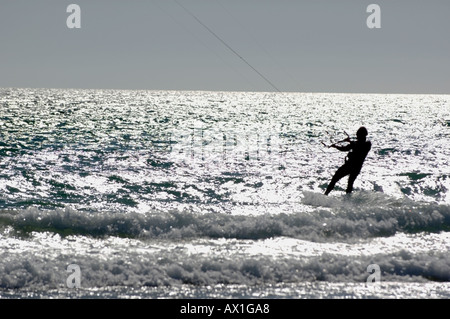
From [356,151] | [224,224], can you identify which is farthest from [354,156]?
[224,224]

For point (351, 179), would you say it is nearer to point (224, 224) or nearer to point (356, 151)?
point (356, 151)

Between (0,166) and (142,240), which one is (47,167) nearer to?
(0,166)

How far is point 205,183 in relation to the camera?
16750 millimetres

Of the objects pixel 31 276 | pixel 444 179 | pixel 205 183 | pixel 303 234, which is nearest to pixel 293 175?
pixel 205 183

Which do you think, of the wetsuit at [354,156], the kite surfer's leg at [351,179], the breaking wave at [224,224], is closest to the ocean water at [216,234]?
the breaking wave at [224,224]

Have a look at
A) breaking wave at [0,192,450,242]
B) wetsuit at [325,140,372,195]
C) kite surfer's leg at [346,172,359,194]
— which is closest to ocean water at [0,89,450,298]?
breaking wave at [0,192,450,242]

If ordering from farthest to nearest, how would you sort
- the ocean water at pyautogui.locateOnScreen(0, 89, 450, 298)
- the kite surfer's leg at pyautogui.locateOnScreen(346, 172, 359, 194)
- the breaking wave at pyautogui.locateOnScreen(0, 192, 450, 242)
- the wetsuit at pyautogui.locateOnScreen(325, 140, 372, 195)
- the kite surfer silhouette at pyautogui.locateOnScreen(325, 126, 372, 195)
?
the kite surfer's leg at pyautogui.locateOnScreen(346, 172, 359, 194), the wetsuit at pyautogui.locateOnScreen(325, 140, 372, 195), the kite surfer silhouette at pyautogui.locateOnScreen(325, 126, 372, 195), the breaking wave at pyautogui.locateOnScreen(0, 192, 450, 242), the ocean water at pyautogui.locateOnScreen(0, 89, 450, 298)

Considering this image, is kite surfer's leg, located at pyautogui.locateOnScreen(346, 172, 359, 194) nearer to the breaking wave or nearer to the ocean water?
the ocean water

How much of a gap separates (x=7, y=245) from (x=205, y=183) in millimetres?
8019

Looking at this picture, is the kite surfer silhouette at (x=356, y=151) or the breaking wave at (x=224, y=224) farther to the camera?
the kite surfer silhouette at (x=356, y=151)

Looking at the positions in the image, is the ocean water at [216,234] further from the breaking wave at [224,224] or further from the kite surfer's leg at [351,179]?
the kite surfer's leg at [351,179]

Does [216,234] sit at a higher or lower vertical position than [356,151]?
lower

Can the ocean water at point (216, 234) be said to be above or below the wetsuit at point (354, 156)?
below

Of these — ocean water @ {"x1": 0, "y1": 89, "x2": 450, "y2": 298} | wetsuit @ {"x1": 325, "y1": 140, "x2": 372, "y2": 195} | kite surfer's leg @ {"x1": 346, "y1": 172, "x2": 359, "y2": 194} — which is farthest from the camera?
kite surfer's leg @ {"x1": 346, "y1": 172, "x2": 359, "y2": 194}
